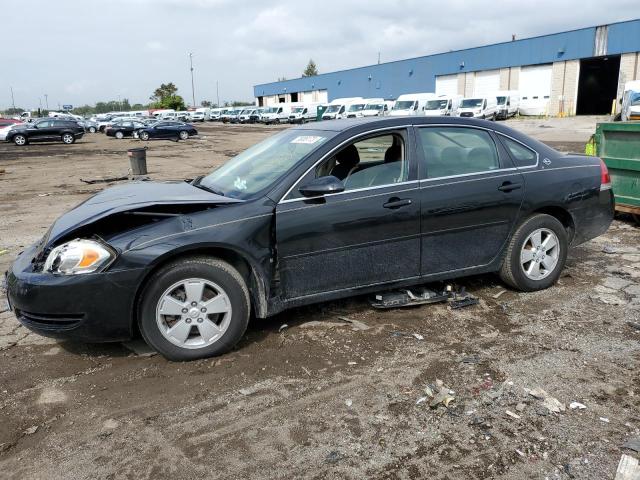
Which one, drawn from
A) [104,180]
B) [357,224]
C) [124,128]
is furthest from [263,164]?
[124,128]

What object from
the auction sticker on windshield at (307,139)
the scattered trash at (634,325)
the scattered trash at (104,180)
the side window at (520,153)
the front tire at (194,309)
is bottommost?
the scattered trash at (104,180)

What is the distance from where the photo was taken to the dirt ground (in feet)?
9.09

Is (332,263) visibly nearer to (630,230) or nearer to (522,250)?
(522,250)

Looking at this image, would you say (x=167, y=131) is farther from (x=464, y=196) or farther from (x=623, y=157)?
(x=464, y=196)

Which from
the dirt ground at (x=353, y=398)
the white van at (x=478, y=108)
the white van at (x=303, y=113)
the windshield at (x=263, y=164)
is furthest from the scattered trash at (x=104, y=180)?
the white van at (x=303, y=113)

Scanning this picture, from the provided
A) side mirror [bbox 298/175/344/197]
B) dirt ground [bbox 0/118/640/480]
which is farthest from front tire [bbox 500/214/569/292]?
side mirror [bbox 298/175/344/197]

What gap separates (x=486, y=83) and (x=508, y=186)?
52.0 m

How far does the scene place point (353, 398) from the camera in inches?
131

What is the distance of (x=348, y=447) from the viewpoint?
2.87 m

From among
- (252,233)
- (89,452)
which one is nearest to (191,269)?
(252,233)

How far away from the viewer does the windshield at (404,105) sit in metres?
41.0

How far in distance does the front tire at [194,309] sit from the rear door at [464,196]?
1.63m

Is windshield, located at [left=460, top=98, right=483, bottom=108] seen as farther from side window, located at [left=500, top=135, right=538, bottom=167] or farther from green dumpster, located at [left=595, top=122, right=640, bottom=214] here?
side window, located at [left=500, top=135, right=538, bottom=167]

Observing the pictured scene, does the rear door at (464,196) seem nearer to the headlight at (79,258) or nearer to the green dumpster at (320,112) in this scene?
the headlight at (79,258)
